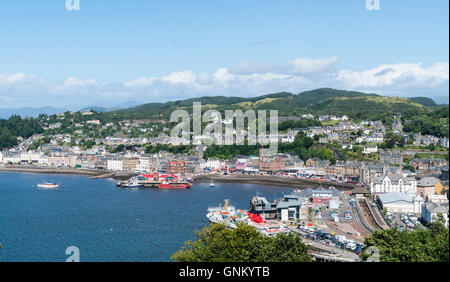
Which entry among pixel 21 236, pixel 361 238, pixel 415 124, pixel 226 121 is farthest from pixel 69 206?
pixel 226 121

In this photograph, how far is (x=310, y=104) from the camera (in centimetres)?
5134

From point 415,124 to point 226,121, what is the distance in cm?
1421

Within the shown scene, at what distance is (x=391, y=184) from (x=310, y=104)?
36.5 m

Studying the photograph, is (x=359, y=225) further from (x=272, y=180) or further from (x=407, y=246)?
(x=272, y=180)

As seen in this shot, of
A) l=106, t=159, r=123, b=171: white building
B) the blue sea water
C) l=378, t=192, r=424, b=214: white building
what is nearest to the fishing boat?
the blue sea water

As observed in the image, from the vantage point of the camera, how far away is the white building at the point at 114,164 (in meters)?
26.2

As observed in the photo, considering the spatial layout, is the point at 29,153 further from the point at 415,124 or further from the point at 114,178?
the point at 415,124

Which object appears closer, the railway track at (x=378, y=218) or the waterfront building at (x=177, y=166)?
the railway track at (x=378, y=218)

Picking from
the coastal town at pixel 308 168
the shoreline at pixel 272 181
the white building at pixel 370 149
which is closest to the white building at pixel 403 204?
the coastal town at pixel 308 168

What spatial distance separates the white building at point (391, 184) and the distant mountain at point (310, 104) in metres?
16.2

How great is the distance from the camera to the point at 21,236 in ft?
34.4

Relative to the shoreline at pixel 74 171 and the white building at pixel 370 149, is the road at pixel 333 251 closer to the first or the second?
the white building at pixel 370 149

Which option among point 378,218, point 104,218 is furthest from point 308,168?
point 104,218

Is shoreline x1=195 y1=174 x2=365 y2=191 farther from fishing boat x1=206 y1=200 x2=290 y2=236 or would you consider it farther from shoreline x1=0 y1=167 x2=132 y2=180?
fishing boat x1=206 y1=200 x2=290 y2=236
